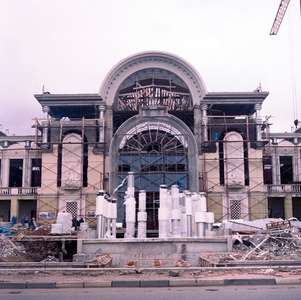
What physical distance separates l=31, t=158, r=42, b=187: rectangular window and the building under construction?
0.30m

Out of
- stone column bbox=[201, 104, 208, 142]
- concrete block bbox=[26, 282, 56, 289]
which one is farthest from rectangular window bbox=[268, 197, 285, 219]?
concrete block bbox=[26, 282, 56, 289]

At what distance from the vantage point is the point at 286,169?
4472 centimetres

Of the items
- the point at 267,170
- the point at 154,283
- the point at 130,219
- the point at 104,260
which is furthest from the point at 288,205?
the point at 154,283

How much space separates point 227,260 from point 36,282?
7.74 meters

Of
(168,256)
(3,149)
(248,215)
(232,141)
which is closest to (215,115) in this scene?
(232,141)

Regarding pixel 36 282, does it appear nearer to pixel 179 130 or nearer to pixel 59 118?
pixel 179 130

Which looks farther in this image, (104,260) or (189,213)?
(189,213)

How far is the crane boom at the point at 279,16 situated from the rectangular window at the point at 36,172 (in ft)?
72.1

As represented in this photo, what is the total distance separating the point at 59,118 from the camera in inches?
1710

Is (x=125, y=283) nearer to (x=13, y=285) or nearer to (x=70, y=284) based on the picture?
(x=70, y=284)

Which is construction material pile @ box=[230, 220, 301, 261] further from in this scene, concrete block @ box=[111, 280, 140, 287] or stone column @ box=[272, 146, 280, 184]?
stone column @ box=[272, 146, 280, 184]

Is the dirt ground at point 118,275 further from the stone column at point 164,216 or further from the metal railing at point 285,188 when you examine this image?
the metal railing at point 285,188

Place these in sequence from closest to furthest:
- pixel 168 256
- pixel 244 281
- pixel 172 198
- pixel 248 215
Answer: pixel 244 281, pixel 168 256, pixel 172 198, pixel 248 215

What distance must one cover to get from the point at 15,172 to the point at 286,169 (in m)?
22.5
